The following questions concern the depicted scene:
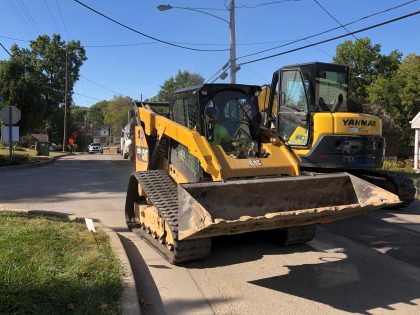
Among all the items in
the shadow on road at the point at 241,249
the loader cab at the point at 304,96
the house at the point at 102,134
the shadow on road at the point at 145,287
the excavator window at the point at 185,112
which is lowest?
the shadow on road at the point at 145,287

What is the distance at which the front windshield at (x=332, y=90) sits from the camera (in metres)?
10.8

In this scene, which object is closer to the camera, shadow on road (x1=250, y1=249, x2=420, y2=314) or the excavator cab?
shadow on road (x1=250, y1=249, x2=420, y2=314)

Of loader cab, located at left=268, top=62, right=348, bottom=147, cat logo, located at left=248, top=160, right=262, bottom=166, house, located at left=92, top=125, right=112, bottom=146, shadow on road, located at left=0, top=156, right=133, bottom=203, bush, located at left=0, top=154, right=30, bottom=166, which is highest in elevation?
house, located at left=92, top=125, right=112, bottom=146

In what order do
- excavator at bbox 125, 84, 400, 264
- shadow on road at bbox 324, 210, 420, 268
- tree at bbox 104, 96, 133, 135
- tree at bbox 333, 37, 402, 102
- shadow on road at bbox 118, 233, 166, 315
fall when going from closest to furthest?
shadow on road at bbox 118, 233, 166, 315 < excavator at bbox 125, 84, 400, 264 < shadow on road at bbox 324, 210, 420, 268 < tree at bbox 333, 37, 402, 102 < tree at bbox 104, 96, 133, 135

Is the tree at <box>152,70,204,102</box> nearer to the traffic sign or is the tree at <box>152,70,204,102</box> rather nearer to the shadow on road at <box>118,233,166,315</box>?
the traffic sign

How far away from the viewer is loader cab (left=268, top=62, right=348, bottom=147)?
10.7 m

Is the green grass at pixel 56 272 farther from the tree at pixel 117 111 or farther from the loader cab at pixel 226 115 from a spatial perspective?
the tree at pixel 117 111

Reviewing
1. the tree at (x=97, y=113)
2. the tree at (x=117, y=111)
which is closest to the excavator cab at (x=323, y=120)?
the tree at (x=117, y=111)

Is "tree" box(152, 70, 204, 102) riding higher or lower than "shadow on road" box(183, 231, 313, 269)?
higher

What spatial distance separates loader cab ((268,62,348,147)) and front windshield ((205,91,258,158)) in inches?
124

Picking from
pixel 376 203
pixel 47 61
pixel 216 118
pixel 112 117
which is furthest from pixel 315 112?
pixel 112 117

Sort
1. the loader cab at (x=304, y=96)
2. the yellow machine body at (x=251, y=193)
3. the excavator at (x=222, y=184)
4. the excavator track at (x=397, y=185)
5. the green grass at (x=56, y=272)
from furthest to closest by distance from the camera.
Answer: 1. the excavator track at (x=397, y=185)
2. the loader cab at (x=304, y=96)
3. the excavator at (x=222, y=184)
4. the yellow machine body at (x=251, y=193)
5. the green grass at (x=56, y=272)

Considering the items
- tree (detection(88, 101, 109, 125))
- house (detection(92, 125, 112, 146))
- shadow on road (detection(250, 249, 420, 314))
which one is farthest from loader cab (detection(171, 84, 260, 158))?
tree (detection(88, 101, 109, 125))

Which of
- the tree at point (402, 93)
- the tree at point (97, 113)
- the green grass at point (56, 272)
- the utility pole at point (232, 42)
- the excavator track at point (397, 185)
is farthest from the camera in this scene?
the tree at point (97, 113)
